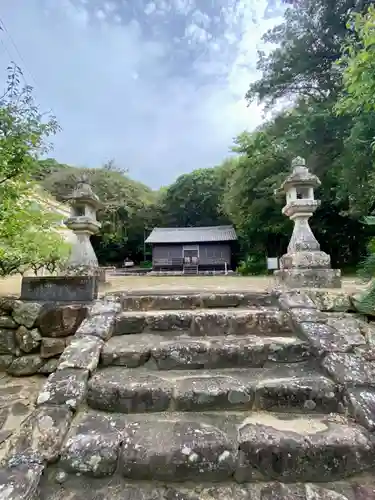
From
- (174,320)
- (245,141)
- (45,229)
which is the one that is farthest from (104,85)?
(174,320)

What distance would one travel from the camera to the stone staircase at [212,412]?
1.07 metres

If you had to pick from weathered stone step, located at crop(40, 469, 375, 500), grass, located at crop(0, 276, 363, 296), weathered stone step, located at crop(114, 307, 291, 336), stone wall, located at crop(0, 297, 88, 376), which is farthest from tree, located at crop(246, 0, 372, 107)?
weathered stone step, located at crop(40, 469, 375, 500)

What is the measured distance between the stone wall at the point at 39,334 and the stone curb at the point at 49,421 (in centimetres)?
42

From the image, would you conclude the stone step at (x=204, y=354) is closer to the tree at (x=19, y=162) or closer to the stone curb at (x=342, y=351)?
the stone curb at (x=342, y=351)

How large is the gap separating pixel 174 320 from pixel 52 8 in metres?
9.49

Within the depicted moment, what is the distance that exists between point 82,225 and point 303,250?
249 centimetres

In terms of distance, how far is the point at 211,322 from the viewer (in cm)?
197

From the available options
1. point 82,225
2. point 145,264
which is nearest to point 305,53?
point 82,225

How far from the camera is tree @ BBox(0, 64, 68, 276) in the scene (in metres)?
2.29

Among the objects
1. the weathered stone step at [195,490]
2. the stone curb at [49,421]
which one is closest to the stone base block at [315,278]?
the weathered stone step at [195,490]

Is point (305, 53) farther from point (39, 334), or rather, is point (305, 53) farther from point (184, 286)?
point (39, 334)

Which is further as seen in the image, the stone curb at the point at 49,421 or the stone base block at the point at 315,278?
the stone base block at the point at 315,278

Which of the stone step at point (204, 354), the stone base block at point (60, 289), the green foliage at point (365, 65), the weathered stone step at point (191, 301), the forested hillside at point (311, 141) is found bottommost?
the stone step at point (204, 354)

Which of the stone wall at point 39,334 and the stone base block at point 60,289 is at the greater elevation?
the stone base block at point 60,289
